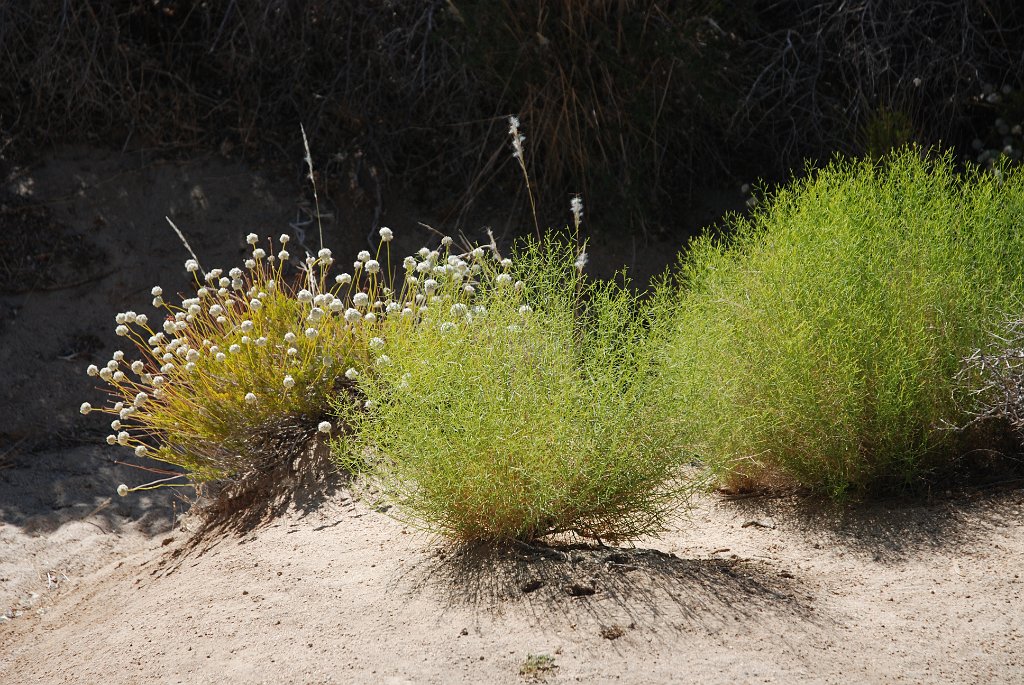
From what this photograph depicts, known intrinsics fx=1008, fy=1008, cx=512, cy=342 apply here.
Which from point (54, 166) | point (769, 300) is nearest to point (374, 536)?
point (769, 300)

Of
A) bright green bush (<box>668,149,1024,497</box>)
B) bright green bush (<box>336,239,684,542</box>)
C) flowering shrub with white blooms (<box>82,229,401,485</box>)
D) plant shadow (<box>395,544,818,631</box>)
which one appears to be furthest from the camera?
flowering shrub with white blooms (<box>82,229,401,485</box>)

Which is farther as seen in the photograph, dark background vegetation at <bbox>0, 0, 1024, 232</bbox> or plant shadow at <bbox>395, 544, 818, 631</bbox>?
dark background vegetation at <bbox>0, 0, 1024, 232</bbox>

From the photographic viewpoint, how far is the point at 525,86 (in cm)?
582

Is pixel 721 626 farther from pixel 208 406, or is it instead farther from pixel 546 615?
pixel 208 406

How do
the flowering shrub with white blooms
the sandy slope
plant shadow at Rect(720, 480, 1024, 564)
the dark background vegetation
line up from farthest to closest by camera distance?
the dark background vegetation
the flowering shrub with white blooms
plant shadow at Rect(720, 480, 1024, 564)
the sandy slope

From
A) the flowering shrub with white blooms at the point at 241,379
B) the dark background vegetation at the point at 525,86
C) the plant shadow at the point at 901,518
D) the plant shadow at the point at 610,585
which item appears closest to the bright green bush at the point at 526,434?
the plant shadow at the point at 610,585

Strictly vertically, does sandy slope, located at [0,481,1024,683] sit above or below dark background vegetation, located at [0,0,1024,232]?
below

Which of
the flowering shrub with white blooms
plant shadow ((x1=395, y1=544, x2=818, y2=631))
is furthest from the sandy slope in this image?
the flowering shrub with white blooms

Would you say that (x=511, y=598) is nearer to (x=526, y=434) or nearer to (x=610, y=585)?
(x=610, y=585)

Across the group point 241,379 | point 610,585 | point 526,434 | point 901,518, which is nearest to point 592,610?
point 610,585

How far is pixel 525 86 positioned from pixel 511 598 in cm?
390

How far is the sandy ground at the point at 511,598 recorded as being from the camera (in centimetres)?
227

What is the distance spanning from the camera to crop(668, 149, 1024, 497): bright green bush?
3238 millimetres

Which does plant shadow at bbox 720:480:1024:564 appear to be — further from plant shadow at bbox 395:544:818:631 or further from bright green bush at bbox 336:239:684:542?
bright green bush at bbox 336:239:684:542
